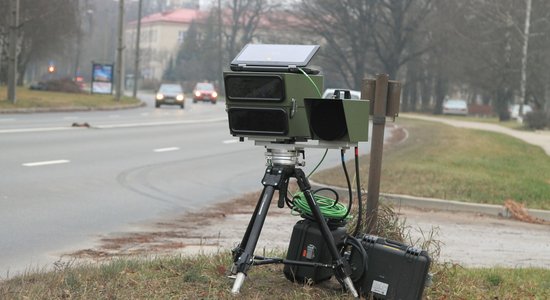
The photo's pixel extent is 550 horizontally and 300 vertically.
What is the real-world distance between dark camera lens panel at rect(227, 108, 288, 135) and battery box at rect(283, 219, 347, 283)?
734mm

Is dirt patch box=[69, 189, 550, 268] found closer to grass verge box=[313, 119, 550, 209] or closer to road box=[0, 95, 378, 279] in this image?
road box=[0, 95, 378, 279]

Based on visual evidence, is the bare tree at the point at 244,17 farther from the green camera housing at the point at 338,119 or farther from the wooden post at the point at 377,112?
the green camera housing at the point at 338,119

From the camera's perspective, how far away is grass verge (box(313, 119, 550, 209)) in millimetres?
11750

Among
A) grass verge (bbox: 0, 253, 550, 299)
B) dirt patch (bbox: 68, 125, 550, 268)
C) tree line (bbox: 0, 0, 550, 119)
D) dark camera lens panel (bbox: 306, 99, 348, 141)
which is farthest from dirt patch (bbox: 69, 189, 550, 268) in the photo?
tree line (bbox: 0, 0, 550, 119)

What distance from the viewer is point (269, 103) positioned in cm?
455

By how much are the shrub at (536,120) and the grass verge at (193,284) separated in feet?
97.5

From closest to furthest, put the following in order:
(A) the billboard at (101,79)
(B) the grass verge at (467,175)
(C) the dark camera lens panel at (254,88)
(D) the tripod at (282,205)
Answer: (C) the dark camera lens panel at (254,88) → (D) the tripod at (282,205) → (B) the grass verge at (467,175) → (A) the billboard at (101,79)

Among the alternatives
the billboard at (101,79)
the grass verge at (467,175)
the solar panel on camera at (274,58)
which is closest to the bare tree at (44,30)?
the billboard at (101,79)

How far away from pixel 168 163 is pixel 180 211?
17.7 feet

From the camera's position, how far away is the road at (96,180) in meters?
7.94

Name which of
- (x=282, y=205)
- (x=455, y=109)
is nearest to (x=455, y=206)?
(x=282, y=205)

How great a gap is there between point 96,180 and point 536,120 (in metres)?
26.6

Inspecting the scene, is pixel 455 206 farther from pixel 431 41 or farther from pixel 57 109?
pixel 431 41

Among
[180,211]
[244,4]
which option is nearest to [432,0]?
[244,4]
